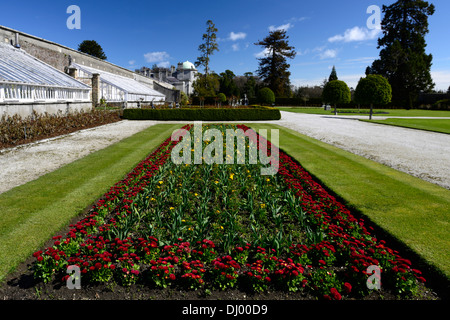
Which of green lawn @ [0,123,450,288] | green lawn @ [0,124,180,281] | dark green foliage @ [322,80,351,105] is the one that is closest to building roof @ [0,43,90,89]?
green lawn @ [0,124,180,281]

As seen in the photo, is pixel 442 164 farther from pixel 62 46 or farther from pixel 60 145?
pixel 62 46

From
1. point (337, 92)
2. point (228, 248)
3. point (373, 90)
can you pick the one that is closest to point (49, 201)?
point (228, 248)

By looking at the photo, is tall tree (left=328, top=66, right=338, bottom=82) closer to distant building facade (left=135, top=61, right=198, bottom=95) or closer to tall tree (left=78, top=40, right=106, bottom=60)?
distant building facade (left=135, top=61, right=198, bottom=95)

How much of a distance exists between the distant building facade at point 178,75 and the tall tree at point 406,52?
4301 centimetres

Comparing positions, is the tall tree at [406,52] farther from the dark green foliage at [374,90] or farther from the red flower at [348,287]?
the red flower at [348,287]

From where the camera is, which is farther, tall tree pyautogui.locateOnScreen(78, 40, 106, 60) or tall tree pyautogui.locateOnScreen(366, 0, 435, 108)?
tall tree pyautogui.locateOnScreen(78, 40, 106, 60)

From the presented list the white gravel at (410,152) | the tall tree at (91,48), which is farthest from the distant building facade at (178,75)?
the white gravel at (410,152)

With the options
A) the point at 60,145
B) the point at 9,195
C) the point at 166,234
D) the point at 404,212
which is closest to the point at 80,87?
the point at 60,145

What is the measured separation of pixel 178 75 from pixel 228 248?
278ft

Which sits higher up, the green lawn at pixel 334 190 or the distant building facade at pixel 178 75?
the distant building facade at pixel 178 75

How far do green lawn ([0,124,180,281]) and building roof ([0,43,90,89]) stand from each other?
8.35m

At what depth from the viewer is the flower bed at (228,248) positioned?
9.88 feet

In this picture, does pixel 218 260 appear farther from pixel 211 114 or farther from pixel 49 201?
pixel 211 114

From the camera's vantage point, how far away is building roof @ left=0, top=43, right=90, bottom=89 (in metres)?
13.9
